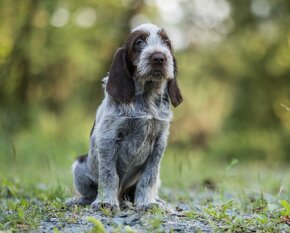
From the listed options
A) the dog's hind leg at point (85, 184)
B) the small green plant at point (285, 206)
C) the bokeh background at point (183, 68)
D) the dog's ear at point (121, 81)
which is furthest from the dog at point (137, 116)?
the bokeh background at point (183, 68)

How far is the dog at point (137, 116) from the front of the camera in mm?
6352

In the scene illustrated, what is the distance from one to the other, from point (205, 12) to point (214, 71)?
282 cm

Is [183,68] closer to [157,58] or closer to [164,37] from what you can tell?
[164,37]

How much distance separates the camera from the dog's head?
20.5 ft

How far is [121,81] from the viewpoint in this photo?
6.43 meters

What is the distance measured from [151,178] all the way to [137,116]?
774mm

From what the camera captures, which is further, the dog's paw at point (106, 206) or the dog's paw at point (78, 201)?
the dog's paw at point (78, 201)

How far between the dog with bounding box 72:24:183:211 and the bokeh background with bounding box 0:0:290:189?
37.6 feet

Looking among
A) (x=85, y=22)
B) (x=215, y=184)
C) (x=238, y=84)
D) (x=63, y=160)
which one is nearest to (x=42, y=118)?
(x=85, y=22)

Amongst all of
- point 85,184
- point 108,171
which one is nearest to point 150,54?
point 108,171

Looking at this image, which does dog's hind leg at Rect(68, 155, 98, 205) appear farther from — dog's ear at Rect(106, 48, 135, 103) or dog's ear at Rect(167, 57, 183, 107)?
dog's ear at Rect(167, 57, 183, 107)

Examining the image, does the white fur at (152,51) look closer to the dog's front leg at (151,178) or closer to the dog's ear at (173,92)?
the dog's ear at (173,92)

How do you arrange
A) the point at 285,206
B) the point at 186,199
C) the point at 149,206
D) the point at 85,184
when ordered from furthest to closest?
the point at 186,199
the point at 85,184
the point at 149,206
the point at 285,206

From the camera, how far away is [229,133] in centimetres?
2461
